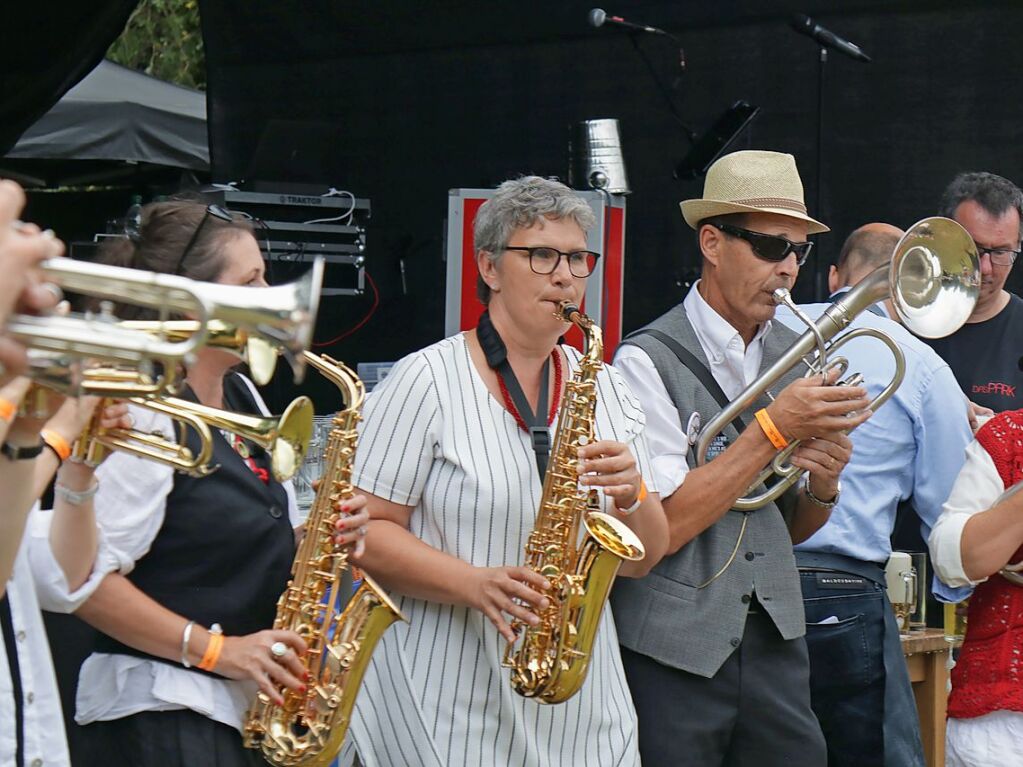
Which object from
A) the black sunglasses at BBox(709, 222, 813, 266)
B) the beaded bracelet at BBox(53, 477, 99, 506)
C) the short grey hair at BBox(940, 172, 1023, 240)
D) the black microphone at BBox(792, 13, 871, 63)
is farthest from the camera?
the black microphone at BBox(792, 13, 871, 63)

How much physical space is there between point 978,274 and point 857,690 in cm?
119

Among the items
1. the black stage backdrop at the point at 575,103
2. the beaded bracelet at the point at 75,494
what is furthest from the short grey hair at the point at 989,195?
the beaded bracelet at the point at 75,494

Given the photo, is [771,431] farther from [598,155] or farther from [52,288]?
[598,155]

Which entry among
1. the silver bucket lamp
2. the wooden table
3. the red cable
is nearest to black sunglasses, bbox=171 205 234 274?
the wooden table

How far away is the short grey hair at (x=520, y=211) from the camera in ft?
11.0

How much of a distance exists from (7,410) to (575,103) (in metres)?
5.40

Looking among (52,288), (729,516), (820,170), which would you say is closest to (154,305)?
(52,288)

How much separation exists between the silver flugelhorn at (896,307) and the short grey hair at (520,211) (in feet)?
1.94

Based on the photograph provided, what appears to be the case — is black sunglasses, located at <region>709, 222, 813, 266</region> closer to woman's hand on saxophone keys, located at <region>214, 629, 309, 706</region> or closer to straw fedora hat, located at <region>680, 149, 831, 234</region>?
straw fedora hat, located at <region>680, 149, 831, 234</region>

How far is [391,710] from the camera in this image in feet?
10.6

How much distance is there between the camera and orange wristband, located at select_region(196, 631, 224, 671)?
2730mm

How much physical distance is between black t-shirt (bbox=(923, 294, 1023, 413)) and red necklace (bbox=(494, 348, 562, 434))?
2220 mm

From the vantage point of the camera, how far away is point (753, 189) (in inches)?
147

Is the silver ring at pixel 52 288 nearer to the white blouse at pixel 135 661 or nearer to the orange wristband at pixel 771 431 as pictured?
the white blouse at pixel 135 661
